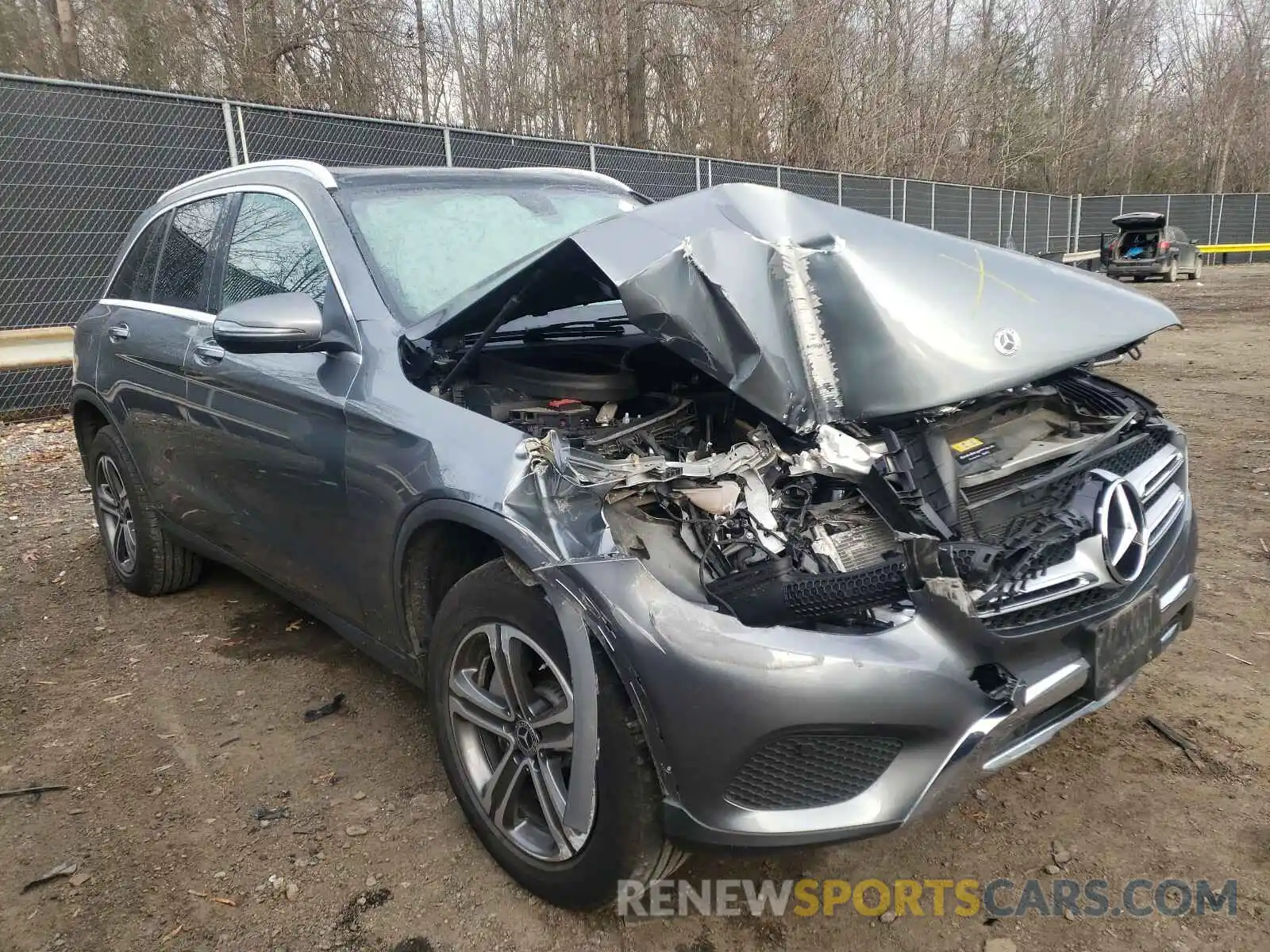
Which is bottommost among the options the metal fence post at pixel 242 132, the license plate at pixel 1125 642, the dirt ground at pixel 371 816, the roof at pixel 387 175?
the dirt ground at pixel 371 816

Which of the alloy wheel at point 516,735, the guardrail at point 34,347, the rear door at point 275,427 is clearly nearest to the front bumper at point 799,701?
the alloy wheel at point 516,735

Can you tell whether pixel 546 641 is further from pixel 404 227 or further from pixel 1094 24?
pixel 1094 24

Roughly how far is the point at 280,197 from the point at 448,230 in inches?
25.0

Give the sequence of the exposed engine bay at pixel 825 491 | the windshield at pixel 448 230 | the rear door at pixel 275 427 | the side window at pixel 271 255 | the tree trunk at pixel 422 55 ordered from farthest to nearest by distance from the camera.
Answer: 1. the tree trunk at pixel 422 55
2. the side window at pixel 271 255
3. the windshield at pixel 448 230
4. the rear door at pixel 275 427
5. the exposed engine bay at pixel 825 491

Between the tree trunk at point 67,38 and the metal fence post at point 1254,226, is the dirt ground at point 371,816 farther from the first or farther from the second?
the metal fence post at point 1254,226

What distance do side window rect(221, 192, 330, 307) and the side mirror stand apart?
185 mm

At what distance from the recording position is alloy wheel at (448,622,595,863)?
2.10m

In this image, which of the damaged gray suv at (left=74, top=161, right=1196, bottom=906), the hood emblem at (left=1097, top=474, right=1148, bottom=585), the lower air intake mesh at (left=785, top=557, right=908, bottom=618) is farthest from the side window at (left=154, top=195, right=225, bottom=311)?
the hood emblem at (left=1097, top=474, right=1148, bottom=585)

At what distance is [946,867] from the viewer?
7.52ft

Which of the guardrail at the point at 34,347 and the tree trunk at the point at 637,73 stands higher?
the tree trunk at the point at 637,73

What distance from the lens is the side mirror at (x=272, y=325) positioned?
2.56 metres

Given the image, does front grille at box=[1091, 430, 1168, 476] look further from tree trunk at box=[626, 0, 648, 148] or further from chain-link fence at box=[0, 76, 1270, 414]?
tree trunk at box=[626, 0, 648, 148]

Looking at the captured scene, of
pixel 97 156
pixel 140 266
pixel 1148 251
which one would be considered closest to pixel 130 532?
pixel 140 266

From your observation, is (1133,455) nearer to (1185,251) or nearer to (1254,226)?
(1185,251)
